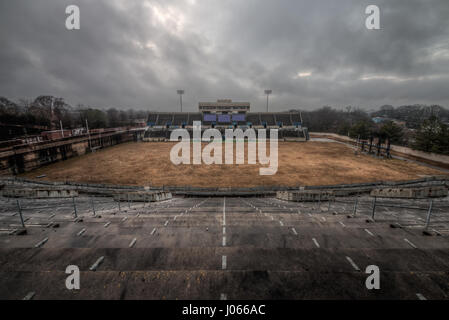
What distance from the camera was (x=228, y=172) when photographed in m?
32.2

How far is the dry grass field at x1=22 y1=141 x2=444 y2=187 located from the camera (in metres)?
28.0

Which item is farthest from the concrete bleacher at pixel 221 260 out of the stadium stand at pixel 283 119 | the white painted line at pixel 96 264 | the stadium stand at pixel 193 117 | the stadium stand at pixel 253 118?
the stadium stand at pixel 283 119

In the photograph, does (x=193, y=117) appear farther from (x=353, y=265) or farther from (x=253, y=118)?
(x=353, y=265)

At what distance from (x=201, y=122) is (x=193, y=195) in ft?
218

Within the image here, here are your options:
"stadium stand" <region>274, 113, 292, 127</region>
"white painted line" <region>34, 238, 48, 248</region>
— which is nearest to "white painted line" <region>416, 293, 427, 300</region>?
"white painted line" <region>34, 238, 48, 248</region>

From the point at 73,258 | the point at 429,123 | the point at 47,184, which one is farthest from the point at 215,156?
the point at 429,123

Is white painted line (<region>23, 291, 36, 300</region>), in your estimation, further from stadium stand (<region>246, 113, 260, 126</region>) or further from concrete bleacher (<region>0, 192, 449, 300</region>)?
stadium stand (<region>246, 113, 260, 126</region>)

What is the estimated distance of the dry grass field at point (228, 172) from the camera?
2796cm

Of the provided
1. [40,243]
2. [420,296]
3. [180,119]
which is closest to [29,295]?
[40,243]

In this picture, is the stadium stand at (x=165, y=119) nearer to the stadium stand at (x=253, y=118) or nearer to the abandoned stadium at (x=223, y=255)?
the stadium stand at (x=253, y=118)

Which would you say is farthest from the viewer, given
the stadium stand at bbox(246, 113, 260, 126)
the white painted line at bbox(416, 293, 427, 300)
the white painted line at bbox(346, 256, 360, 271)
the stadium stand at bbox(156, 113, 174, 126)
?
the stadium stand at bbox(246, 113, 260, 126)

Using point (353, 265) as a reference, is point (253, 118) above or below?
above
